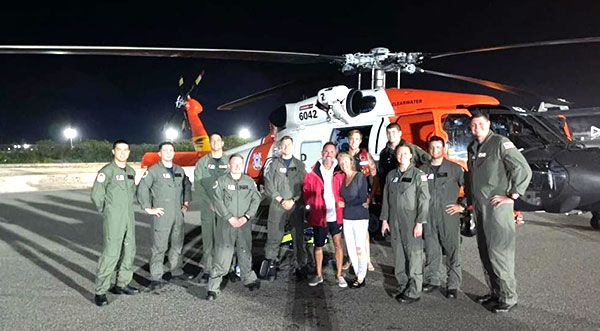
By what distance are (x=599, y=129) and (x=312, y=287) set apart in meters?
14.9

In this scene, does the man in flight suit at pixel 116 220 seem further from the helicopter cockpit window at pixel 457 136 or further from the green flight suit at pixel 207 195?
the helicopter cockpit window at pixel 457 136

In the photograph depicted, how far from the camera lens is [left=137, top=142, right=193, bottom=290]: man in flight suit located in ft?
14.8

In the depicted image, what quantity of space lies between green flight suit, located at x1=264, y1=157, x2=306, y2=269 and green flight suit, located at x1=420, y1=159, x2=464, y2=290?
134 cm

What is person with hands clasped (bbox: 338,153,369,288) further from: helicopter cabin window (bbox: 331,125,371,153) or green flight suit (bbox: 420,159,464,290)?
helicopter cabin window (bbox: 331,125,371,153)

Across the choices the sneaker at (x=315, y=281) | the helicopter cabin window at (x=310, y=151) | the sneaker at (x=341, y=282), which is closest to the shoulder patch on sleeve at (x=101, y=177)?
the sneaker at (x=315, y=281)

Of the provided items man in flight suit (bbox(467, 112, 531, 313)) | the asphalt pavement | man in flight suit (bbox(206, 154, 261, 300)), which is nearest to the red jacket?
man in flight suit (bbox(206, 154, 261, 300))

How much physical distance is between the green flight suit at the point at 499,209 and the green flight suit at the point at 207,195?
2740 millimetres

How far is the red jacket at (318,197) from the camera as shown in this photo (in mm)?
4500

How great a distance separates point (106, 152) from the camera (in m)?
33.8

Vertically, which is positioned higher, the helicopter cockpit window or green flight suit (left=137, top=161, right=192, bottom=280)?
the helicopter cockpit window

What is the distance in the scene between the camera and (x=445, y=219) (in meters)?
4.27

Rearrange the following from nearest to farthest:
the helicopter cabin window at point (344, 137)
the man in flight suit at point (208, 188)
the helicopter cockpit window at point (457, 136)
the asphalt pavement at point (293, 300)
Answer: the asphalt pavement at point (293, 300), the man in flight suit at point (208, 188), the helicopter cockpit window at point (457, 136), the helicopter cabin window at point (344, 137)

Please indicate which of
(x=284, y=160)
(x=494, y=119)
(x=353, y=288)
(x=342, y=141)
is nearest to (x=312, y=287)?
(x=353, y=288)

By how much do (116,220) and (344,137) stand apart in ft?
12.1
